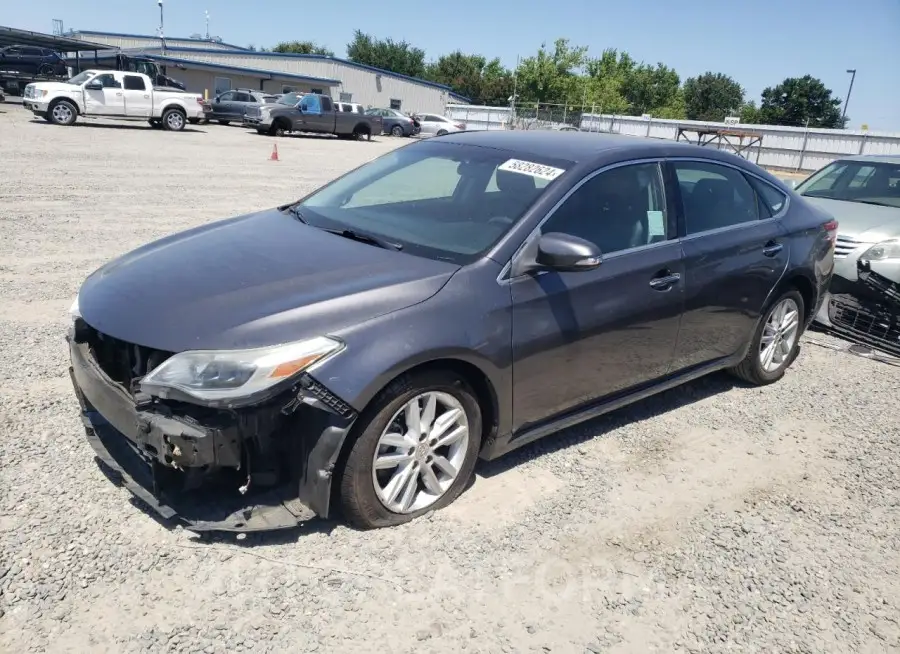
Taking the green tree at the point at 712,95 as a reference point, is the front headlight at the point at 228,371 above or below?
below

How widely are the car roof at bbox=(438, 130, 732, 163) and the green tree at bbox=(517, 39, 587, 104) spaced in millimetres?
66645

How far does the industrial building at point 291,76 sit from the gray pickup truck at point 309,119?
15900 mm

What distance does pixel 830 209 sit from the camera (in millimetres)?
7309

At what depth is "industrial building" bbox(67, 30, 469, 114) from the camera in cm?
4612

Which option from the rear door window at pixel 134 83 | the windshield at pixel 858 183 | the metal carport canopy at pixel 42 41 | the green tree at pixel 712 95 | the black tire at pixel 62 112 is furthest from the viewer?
the green tree at pixel 712 95

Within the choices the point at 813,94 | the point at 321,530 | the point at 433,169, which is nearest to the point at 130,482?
the point at 321,530

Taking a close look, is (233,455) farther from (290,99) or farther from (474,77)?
(474,77)

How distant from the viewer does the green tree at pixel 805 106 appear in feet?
266

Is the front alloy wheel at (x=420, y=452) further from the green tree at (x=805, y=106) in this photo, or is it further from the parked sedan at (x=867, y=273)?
the green tree at (x=805, y=106)

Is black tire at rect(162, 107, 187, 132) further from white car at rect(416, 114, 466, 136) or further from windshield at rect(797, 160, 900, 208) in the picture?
windshield at rect(797, 160, 900, 208)

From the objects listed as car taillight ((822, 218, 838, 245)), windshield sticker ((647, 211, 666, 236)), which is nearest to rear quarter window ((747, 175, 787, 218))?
car taillight ((822, 218, 838, 245))

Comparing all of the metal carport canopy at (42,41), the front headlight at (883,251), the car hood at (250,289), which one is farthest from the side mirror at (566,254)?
the metal carport canopy at (42,41)

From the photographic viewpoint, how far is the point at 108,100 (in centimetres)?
2361

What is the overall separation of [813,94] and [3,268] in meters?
92.1
